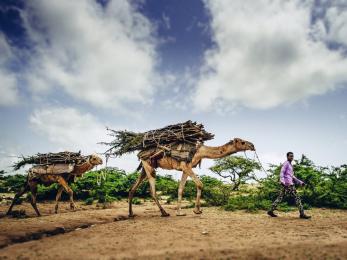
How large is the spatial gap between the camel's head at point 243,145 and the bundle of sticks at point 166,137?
110 centimetres

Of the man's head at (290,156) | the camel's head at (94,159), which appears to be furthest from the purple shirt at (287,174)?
the camel's head at (94,159)

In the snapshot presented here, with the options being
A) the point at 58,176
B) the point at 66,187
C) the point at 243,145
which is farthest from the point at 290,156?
the point at 58,176

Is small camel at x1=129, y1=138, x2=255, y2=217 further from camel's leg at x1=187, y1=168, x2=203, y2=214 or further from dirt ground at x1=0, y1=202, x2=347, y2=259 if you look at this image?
dirt ground at x1=0, y1=202, x2=347, y2=259

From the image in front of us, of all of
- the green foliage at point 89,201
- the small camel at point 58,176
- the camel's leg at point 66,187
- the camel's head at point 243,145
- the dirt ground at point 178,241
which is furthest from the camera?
the green foliage at point 89,201

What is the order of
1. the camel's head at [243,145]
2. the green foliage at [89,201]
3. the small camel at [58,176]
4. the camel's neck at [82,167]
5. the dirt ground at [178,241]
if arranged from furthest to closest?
1. the green foliage at [89,201]
2. the camel's neck at [82,167]
3. the small camel at [58,176]
4. the camel's head at [243,145]
5. the dirt ground at [178,241]

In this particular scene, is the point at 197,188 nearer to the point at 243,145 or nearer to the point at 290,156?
the point at 243,145

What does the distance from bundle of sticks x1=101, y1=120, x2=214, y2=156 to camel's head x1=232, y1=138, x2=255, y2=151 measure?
1.10 metres

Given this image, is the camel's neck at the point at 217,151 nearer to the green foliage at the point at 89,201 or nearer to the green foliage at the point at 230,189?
the green foliage at the point at 230,189

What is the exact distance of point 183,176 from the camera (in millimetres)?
9891

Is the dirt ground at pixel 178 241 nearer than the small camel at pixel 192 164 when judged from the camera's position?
Yes

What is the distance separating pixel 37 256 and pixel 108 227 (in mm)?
2694

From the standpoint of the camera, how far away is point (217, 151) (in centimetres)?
997

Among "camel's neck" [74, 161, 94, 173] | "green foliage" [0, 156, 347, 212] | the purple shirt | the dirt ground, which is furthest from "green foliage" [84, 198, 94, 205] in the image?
the purple shirt

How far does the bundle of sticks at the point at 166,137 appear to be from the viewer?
10.1m
